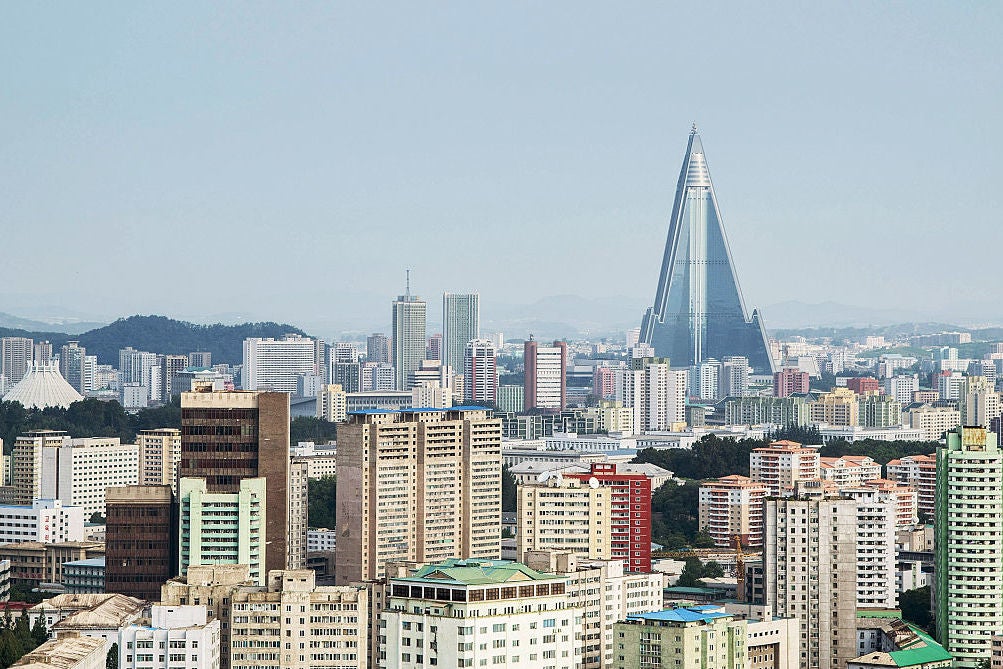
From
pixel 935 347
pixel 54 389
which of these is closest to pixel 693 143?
pixel 935 347

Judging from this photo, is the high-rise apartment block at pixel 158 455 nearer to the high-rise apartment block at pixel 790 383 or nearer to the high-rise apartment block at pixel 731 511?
the high-rise apartment block at pixel 731 511

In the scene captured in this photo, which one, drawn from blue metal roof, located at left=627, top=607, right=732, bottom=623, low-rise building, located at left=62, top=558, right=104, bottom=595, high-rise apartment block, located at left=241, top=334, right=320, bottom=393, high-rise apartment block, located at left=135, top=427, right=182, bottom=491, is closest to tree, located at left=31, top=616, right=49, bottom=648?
low-rise building, located at left=62, top=558, right=104, bottom=595

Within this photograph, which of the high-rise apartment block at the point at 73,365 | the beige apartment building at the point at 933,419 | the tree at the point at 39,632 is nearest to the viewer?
the tree at the point at 39,632

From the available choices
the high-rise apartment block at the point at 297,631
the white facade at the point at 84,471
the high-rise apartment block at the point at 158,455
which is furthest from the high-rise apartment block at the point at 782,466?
the high-rise apartment block at the point at 297,631

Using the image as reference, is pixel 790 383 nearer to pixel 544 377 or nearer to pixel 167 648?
pixel 544 377

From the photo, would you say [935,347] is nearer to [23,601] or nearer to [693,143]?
[693,143]

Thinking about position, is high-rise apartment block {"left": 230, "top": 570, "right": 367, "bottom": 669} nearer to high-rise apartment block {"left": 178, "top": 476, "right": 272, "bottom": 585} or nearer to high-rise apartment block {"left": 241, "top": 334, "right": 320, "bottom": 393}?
high-rise apartment block {"left": 178, "top": 476, "right": 272, "bottom": 585}
